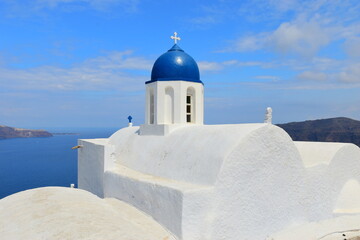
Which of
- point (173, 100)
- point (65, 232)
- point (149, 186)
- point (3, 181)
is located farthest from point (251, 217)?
point (3, 181)

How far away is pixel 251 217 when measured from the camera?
7.61 metres

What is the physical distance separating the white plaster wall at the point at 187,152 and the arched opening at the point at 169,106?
39.9 inches

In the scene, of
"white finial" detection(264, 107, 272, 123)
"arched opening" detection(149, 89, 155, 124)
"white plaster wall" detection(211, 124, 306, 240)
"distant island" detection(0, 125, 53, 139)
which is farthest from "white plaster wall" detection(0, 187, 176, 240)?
"distant island" detection(0, 125, 53, 139)

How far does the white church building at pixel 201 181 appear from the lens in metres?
6.83

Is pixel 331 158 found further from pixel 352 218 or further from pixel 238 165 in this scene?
pixel 238 165

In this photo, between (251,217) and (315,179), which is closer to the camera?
(251,217)

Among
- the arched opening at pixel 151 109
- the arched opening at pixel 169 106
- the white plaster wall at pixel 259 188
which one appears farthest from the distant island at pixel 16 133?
the white plaster wall at pixel 259 188

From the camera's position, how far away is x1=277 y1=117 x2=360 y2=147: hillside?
46188 millimetres

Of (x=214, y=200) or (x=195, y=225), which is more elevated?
(x=214, y=200)

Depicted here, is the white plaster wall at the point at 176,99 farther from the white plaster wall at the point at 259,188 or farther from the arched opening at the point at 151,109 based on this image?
the white plaster wall at the point at 259,188

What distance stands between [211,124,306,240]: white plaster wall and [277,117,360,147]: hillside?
41.1m

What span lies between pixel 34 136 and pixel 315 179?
19580 cm

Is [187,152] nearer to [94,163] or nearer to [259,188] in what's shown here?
[259,188]

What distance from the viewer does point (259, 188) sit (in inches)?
309
